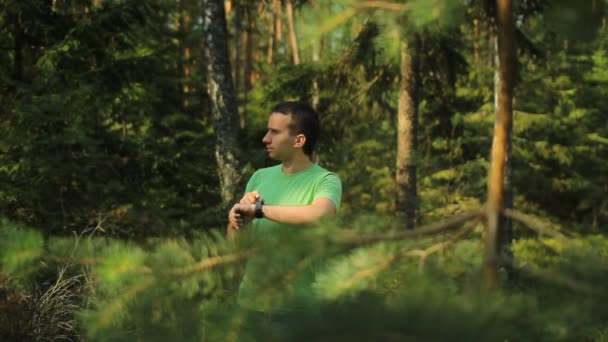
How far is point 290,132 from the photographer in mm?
2984

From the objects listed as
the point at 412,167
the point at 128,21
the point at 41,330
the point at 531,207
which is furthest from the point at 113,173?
the point at 531,207

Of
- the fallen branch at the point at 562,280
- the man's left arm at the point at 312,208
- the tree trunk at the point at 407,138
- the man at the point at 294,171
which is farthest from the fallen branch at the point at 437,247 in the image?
the tree trunk at the point at 407,138

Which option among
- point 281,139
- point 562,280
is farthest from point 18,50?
point 562,280

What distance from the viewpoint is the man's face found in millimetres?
2957

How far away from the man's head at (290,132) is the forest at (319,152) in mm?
493

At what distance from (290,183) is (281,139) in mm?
239

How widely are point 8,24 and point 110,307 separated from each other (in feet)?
24.6

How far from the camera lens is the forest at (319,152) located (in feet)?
3.68

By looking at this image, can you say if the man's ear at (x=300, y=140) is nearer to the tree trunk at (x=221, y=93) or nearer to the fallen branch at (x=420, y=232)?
the fallen branch at (x=420, y=232)

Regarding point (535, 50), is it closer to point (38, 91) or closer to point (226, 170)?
point (226, 170)

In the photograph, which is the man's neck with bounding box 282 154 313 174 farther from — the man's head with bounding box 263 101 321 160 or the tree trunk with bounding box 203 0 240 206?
the tree trunk with bounding box 203 0 240 206

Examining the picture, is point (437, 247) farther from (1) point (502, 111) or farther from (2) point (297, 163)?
(2) point (297, 163)

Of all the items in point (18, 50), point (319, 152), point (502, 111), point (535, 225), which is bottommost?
point (319, 152)

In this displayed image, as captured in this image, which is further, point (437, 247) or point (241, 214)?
point (241, 214)
